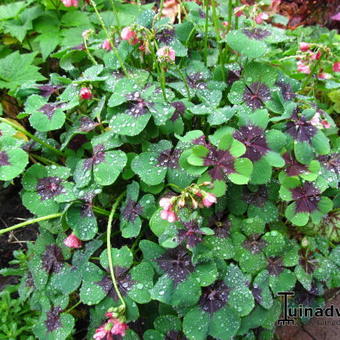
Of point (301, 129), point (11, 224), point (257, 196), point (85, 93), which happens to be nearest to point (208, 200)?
point (257, 196)

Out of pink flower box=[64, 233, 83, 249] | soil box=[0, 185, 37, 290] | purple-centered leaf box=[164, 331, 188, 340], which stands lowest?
soil box=[0, 185, 37, 290]

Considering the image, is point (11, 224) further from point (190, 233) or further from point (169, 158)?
point (190, 233)

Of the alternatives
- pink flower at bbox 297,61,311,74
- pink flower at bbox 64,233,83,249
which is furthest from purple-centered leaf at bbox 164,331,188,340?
pink flower at bbox 297,61,311,74

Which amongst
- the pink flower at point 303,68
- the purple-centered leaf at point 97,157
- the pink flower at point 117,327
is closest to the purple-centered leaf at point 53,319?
the pink flower at point 117,327

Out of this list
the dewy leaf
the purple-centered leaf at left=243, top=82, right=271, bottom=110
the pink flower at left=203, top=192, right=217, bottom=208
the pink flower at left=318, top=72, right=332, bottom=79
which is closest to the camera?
the pink flower at left=203, top=192, right=217, bottom=208

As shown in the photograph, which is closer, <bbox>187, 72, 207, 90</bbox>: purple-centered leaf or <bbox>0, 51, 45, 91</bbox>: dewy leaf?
<bbox>187, 72, 207, 90</bbox>: purple-centered leaf

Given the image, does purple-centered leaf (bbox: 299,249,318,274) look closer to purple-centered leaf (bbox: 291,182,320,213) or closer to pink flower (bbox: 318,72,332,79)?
purple-centered leaf (bbox: 291,182,320,213)
